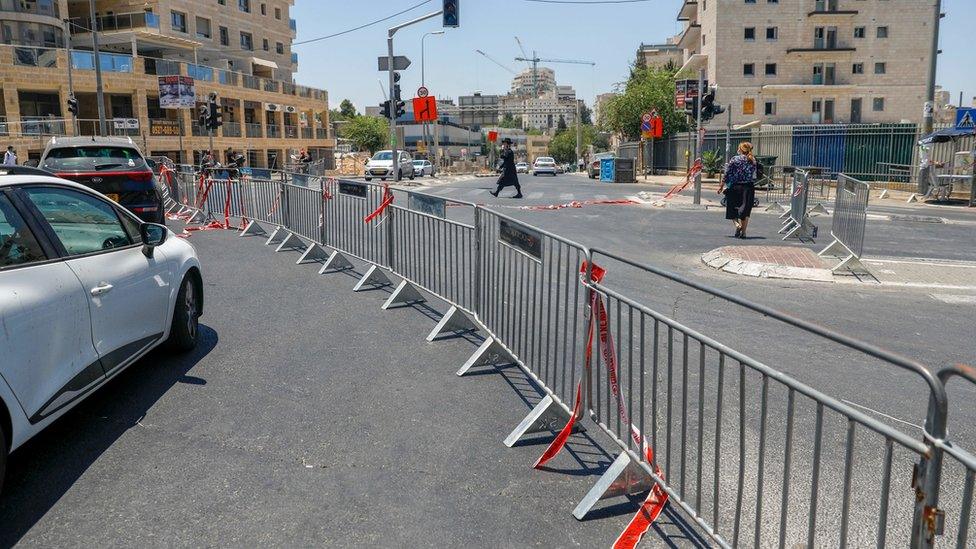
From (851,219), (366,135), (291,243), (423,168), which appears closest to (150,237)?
(291,243)

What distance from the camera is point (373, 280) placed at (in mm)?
9914

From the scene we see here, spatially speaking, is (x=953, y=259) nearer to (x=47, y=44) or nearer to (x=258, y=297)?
(x=258, y=297)

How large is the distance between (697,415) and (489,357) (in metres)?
1.88

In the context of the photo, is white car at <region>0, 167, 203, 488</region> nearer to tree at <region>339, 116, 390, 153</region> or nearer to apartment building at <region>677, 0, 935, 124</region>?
apartment building at <region>677, 0, 935, 124</region>

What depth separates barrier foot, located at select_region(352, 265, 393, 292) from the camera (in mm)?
9500

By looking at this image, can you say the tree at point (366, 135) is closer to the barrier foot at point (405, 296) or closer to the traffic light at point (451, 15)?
the traffic light at point (451, 15)

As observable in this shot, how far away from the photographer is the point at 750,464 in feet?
14.9

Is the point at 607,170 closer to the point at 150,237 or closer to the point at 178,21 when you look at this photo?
the point at 178,21

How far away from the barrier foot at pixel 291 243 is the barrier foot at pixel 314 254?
78cm

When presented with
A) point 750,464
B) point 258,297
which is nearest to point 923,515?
point 750,464

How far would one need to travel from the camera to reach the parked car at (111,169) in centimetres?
1348

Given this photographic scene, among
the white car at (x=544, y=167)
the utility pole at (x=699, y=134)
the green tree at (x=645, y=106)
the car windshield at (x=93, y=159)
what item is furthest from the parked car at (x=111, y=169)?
the white car at (x=544, y=167)

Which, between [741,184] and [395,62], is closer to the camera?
[741,184]

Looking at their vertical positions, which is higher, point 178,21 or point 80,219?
point 178,21
